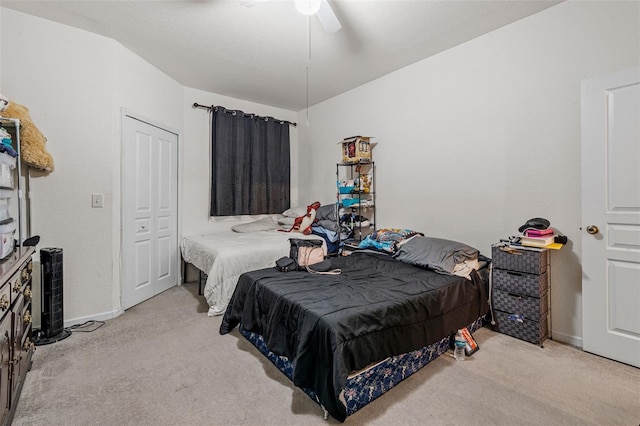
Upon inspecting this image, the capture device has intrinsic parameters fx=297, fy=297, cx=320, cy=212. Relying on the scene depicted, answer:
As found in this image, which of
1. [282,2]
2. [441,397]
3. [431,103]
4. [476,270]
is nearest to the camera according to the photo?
[441,397]

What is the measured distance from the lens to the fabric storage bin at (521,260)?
2266 millimetres

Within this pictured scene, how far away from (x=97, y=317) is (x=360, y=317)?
103 inches

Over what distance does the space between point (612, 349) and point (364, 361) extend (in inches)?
75.0

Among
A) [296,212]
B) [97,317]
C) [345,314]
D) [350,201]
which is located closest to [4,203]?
→ [97,317]

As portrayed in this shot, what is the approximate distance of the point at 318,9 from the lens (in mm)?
1968

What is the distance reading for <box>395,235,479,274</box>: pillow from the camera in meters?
2.55

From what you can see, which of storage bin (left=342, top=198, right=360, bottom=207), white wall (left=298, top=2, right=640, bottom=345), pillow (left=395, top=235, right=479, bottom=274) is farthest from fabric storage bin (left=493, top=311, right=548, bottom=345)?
storage bin (left=342, top=198, right=360, bottom=207)

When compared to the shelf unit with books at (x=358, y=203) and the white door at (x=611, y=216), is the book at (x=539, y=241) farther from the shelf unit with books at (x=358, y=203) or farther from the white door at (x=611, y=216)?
the shelf unit with books at (x=358, y=203)

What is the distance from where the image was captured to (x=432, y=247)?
2748 millimetres

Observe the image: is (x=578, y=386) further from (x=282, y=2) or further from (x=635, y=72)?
(x=282, y=2)

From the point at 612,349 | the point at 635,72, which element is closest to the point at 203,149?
the point at 635,72

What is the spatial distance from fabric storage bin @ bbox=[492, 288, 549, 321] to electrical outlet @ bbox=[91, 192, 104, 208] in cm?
364

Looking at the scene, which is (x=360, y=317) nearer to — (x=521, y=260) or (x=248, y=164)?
(x=521, y=260)

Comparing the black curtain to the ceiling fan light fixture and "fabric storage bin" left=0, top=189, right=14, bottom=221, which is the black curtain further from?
the ceiling fan light fixture
